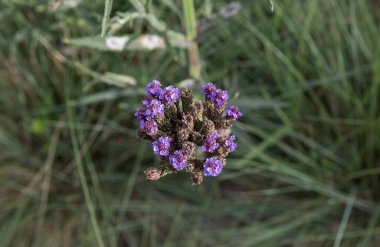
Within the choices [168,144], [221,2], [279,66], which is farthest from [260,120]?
[168,144]

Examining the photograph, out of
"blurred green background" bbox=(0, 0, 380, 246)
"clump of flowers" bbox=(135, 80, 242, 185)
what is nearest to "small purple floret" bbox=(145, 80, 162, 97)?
"clump of flowers" bbox=(135, 80, 242, 185)

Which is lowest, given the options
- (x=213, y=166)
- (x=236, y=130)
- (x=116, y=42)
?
(x=213, y=166)

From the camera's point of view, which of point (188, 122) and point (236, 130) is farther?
point (236, 130)

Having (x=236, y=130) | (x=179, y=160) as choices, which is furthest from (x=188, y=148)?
(x=236, y=130)

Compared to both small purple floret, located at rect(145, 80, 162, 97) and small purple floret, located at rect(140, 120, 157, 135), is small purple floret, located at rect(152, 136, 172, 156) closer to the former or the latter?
small purple floret, located at rect(140, 120, 157, 135)

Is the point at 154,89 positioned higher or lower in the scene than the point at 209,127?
higher

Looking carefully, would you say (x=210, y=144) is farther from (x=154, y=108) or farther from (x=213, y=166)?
(x=154, y=108)

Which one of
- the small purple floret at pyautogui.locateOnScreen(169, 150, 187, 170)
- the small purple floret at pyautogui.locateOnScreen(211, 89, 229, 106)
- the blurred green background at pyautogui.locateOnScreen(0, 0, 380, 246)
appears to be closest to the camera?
the small purple floret at pyautogui.locateOnScreen(169, 150, 187, 170)

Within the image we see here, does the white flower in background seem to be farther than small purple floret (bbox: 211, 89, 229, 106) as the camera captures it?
Yes
